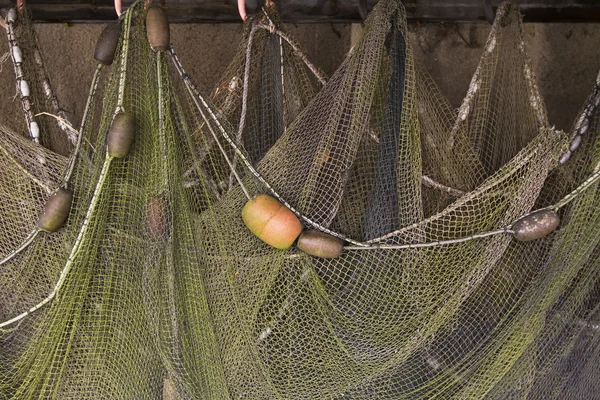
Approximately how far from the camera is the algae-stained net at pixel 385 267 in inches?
70.9

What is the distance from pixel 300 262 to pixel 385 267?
222 millimetres

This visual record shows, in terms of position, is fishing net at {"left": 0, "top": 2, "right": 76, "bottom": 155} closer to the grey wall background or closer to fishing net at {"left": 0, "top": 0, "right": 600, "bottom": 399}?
fishing net at {"left": 0, "top": 0, "right": 600, "bottom": 399}

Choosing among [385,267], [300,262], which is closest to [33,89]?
[300,262]

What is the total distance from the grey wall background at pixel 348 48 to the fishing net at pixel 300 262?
72 centimetres

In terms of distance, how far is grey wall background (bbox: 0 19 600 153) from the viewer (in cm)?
250

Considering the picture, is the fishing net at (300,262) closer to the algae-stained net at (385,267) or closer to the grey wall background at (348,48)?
the algae-stained net at (385,267)

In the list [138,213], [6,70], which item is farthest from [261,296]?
[6,70]

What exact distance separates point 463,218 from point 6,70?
167 centimetres

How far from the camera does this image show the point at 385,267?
182 cm

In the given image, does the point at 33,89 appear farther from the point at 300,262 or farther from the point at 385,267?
the point at 385,267

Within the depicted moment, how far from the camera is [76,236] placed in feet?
5.90

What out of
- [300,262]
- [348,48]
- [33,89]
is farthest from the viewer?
[348,48]

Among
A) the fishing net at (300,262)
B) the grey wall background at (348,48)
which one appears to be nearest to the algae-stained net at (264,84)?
the fishing net at (300,262)

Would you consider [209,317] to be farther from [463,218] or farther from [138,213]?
[463,218]
